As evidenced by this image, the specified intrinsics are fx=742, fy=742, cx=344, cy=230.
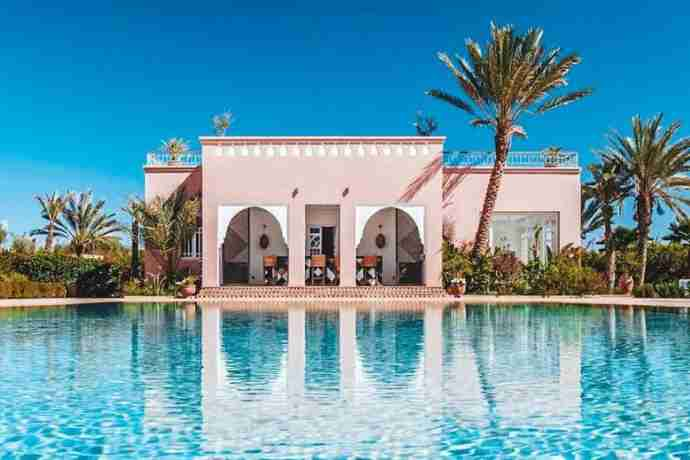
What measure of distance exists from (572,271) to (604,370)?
14862mm

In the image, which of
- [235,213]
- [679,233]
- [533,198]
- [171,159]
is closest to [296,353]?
[235,213]

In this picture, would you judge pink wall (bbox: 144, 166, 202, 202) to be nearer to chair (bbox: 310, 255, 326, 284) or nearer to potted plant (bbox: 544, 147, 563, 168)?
chair (bbox: 310, 255, 326, 284)

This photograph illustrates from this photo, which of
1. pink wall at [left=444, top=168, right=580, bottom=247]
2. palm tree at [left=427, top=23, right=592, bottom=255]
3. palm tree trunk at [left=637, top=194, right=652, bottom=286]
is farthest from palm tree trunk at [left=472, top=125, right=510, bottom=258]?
palm tree trunk at [left=637, top=194, right=652, bottom=286]

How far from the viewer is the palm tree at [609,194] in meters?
25.9

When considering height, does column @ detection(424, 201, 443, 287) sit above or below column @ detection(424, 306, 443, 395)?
above

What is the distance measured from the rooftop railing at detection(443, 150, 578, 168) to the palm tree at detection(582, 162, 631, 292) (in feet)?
3.83

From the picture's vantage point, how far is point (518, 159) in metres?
26.2

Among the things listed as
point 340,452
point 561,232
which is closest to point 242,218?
point 561,232

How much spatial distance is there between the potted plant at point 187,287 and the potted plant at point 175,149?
482 centimetres

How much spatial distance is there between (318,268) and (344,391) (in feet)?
55.4

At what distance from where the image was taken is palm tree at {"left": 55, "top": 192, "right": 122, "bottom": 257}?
40219 mm

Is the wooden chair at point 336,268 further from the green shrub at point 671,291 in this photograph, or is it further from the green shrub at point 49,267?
the green shrub at point 671,291

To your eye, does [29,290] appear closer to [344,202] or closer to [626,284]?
[344,202]

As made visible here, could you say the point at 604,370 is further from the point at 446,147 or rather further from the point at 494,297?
the point at 446,147
